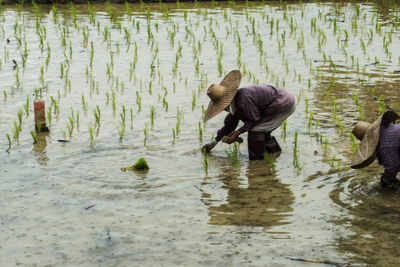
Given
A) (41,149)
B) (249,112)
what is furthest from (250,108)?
(41,149)

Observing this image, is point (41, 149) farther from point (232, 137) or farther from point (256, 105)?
point (256, 105)

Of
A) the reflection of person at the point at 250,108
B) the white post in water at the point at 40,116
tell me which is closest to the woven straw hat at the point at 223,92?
the reflection of person at the point at 250,108

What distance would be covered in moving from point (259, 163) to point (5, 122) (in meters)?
2.63

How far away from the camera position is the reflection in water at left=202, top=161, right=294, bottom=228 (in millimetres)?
3689

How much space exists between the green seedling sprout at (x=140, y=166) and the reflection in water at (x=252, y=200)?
515mm

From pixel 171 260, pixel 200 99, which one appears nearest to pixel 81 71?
Result: pixel 200 99

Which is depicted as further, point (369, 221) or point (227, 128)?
point (227, 128)

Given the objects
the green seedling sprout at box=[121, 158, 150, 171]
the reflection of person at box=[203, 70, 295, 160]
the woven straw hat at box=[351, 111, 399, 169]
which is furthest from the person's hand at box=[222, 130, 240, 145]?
the woven straw hat at box=[351, 111, 399, 169]

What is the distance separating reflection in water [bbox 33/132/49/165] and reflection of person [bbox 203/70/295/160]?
134 cm

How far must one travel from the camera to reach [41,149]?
5160 mm

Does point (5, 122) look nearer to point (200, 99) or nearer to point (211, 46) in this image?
point (200, 99)

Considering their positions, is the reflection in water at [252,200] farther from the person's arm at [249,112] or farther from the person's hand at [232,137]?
the person's arm at [249,112]

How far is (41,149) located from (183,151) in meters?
1.24

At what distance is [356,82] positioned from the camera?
7062mm
